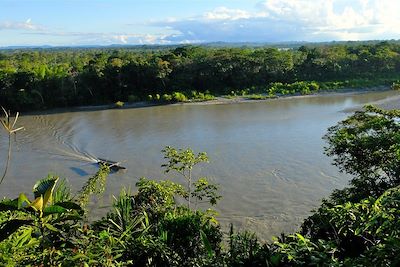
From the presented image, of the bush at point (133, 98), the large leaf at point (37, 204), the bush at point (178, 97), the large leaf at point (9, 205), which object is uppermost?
the large leaf at point (37, 204)

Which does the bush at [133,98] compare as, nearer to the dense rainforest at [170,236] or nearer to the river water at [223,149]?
the river water at [223,149]

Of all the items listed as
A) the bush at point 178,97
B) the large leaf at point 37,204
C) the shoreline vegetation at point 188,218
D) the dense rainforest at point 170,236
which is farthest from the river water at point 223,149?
the large leaf at point 37,204

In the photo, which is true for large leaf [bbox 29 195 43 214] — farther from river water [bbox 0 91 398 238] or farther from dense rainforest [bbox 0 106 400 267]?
river water [bbox 0 91 398 238]

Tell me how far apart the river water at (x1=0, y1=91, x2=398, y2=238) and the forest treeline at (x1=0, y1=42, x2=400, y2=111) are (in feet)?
12.3

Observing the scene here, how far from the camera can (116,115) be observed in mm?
27562

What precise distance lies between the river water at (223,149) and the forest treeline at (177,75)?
12.3 feet

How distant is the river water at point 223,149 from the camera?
39.4ft

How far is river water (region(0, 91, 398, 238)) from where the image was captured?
39.4 ft

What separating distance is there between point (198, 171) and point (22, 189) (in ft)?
18.5

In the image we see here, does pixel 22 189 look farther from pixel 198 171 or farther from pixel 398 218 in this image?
pixel 398 218

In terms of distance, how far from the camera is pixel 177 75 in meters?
34.3

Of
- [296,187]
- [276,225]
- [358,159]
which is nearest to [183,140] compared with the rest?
[296,187]

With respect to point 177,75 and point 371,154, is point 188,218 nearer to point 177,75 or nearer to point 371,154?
point 371,154

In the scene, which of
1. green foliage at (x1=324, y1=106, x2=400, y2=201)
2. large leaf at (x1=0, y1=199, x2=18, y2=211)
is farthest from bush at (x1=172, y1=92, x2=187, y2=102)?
large leaf at (x1=0, y1=199, x2=18, y2=211)
